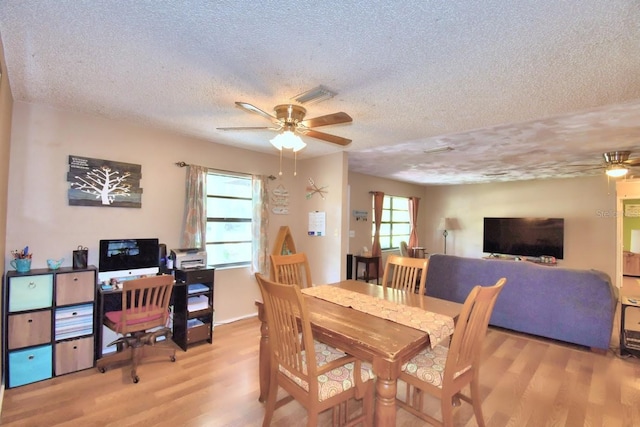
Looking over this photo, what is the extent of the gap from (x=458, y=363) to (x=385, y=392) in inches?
20.7

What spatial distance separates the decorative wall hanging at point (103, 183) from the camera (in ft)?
9.62

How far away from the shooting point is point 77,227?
2.95 m

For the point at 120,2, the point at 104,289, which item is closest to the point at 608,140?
the point at 120,2

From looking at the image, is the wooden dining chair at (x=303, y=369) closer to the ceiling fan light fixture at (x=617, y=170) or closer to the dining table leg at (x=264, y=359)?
the dining table leg at (x=264, y=359)

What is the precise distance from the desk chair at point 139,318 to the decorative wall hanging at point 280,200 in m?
2.04

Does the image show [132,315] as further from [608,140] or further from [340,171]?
[608,140]

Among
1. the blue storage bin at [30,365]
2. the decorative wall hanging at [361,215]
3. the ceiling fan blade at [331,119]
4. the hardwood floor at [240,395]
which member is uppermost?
the ceiling fan blade at [331,119]

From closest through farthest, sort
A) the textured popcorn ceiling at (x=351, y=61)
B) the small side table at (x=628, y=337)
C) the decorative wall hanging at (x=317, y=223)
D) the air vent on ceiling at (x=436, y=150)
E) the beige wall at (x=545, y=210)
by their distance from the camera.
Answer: the textured popcorn ceiling at (x=351, y=61) < the small side table at (x=628, y=337) < the air vent on ceiling at (x=436, y=150) < the decorative wall hanging at (x=317, y=223) < the beige wall at (x=545, y=210)

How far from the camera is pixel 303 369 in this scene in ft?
5.63

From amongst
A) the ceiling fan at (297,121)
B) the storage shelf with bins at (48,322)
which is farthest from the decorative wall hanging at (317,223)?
the storage shelf with bins at (48,322)

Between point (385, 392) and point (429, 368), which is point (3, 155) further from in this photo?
point (429, 368)

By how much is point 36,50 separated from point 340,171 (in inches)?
126

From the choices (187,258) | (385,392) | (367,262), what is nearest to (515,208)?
(367,262)

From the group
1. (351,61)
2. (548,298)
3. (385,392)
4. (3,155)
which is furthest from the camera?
(548,298)
